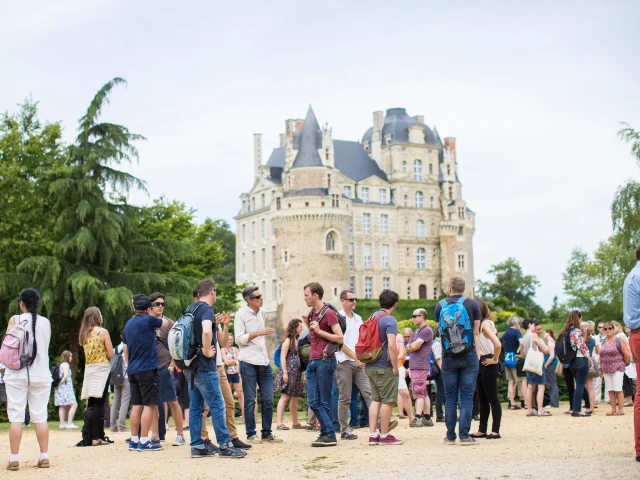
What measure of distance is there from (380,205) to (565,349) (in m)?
68.1

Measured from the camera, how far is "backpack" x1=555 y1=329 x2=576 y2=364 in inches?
630

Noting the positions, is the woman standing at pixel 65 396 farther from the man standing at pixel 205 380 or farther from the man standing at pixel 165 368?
the man standing at pixel 205 380

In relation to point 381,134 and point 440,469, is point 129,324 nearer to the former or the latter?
point 440,469

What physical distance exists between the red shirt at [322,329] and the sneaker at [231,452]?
1546 mm

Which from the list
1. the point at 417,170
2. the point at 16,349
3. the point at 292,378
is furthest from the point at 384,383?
the point at 417,170

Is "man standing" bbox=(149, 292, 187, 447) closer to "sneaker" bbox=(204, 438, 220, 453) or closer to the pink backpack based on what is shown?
"sneaker" bbox=(204, 438, 220, 453)

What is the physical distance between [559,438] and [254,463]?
397 cm

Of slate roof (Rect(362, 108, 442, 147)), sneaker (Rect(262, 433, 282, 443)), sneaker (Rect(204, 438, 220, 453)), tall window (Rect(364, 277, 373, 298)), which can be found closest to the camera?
sneaker (Rect(204, 438, 220, 453))

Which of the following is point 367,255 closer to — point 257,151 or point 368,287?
point 368,287

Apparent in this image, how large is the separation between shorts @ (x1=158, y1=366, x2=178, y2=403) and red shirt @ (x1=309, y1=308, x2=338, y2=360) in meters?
1.94

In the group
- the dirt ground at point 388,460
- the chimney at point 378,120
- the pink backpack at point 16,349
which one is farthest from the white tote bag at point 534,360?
the chimney at point 378,120

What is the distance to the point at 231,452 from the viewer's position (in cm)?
1041

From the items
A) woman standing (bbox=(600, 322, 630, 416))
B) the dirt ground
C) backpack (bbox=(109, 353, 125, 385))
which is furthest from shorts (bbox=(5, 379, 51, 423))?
woman standing (bbox=(600, 322, 630, 416))

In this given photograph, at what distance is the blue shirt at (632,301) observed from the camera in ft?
28.6
